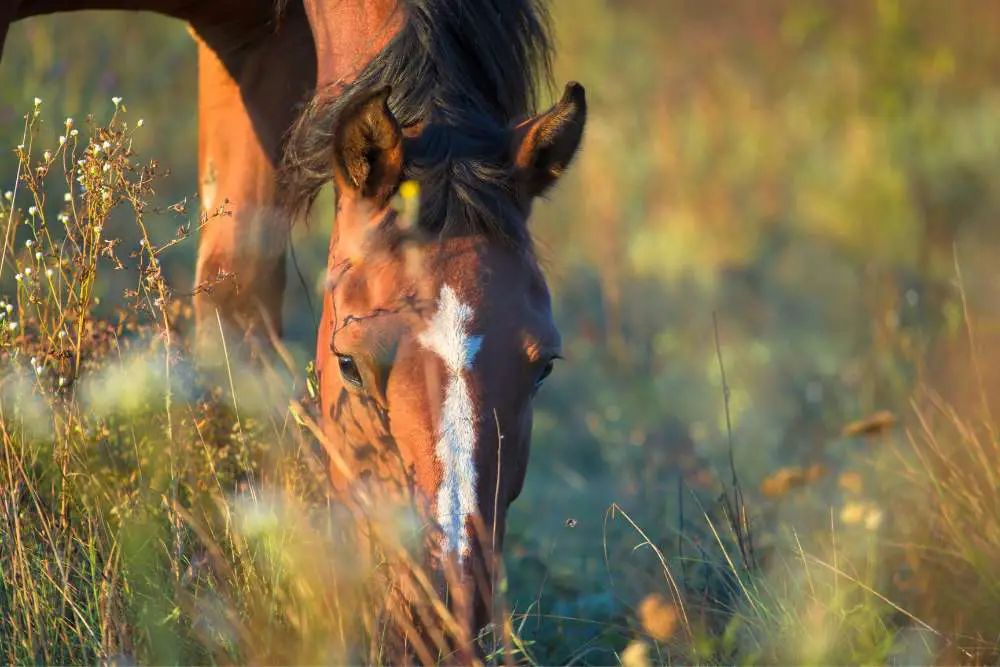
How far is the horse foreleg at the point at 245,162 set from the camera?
4027 mm

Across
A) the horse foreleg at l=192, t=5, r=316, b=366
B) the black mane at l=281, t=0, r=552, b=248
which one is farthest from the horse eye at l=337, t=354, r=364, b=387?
the horse foreleg at l=192, t=5, r=316, b=366

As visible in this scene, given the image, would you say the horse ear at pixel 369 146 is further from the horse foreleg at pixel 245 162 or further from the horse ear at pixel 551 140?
the horse foreleg at pixel 245 162

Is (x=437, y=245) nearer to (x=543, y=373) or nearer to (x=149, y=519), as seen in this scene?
(x=543, y=373)

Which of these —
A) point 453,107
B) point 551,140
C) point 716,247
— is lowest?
point 716,247

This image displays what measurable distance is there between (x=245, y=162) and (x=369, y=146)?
58.7 inches

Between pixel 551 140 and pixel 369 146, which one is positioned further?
pixel 551 140

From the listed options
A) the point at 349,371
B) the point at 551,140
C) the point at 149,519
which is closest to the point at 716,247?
the point at 551,140

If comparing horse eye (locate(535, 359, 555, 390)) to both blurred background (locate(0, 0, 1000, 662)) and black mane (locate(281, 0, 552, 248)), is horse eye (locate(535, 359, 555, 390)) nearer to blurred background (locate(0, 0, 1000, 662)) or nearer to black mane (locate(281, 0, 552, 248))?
black mane (locate(281, 0, 552, 248))

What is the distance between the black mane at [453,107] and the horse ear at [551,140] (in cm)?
5

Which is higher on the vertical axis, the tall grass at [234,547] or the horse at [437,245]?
the horse at [437,245]

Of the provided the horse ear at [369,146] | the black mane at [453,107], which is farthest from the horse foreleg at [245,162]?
the horse ear at [369,146]

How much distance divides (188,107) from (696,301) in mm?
4001

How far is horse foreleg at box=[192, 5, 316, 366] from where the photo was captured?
159 inches

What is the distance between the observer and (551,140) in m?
2.87
